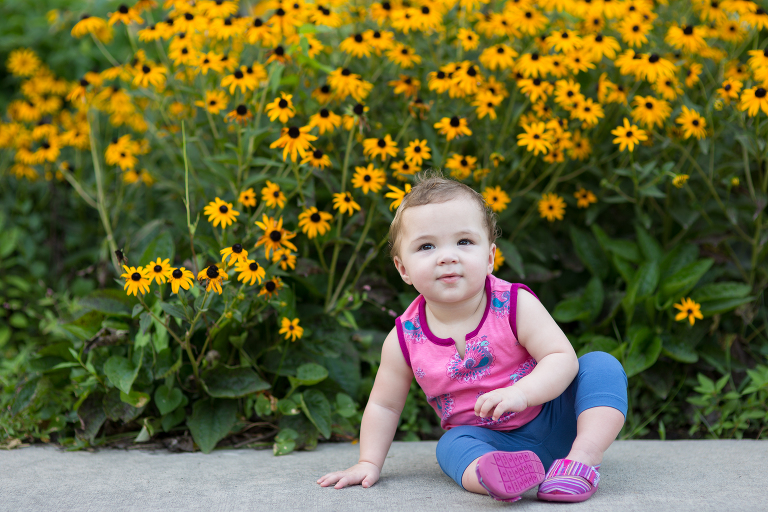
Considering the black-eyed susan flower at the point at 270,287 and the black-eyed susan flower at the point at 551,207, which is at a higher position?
the black-eyed susan flower at the point at 551,207

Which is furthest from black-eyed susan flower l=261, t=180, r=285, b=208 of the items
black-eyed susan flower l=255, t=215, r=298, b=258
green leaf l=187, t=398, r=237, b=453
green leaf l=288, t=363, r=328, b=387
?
green leaf l=187, t=398, r=237, b=453

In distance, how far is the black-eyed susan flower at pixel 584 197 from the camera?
282cm

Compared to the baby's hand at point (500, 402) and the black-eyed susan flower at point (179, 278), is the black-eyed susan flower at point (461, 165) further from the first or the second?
the baby's hand at point (500, 402)

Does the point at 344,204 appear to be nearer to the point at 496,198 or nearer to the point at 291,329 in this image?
the point at 291,329

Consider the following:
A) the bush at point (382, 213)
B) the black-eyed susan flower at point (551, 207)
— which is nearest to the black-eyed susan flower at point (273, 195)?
the bush at point (382, 213)

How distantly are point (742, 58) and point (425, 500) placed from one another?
2.79 metres

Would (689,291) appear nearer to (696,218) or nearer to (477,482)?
(696,218)

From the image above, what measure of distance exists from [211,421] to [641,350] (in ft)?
5.12

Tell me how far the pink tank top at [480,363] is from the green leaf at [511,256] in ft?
2.46

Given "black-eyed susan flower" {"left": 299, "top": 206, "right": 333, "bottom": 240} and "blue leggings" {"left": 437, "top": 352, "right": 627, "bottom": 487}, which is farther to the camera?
"black-eyed susan flower" {"left": 299, "top": 206, "right": 333, "bottom": 240}

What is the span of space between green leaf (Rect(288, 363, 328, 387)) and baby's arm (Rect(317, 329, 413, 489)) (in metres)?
0.42

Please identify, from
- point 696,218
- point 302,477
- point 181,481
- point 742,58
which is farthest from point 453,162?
point 742,58

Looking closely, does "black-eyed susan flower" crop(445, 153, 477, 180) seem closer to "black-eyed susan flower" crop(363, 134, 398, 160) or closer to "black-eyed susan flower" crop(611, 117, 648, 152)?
"black-eyed susan flower" crop(363, 134, 398, 160)

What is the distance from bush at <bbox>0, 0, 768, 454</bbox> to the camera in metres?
2.29
